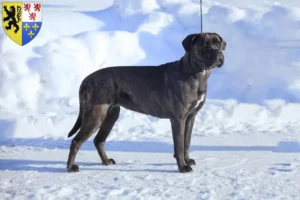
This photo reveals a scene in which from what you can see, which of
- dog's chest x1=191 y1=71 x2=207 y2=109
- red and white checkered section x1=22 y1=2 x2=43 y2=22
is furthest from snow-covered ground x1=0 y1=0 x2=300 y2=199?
red and white checkered section x1=22 y1=2 x2=43 y2=22

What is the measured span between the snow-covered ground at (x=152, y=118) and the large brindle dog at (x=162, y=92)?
0.42 meters

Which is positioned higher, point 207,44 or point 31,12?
point 31,12

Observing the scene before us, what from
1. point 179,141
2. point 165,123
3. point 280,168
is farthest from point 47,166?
point 165,123

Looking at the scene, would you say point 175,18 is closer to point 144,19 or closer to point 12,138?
point 144,19

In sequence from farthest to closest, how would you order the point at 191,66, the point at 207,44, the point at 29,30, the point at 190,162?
1. the point at 29,30
2. the point at 190,162
3. the point at 191,66
4. the point at 207,44

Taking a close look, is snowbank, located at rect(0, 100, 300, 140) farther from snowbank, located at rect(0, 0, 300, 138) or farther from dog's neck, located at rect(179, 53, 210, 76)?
dog's neck, located at rect(179, 53, 210, 76)

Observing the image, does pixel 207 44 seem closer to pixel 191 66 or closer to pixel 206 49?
pixel 206 49

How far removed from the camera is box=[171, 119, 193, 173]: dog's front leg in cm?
426

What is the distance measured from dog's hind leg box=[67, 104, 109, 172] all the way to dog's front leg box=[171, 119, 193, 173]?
Answer: 731 millimetres

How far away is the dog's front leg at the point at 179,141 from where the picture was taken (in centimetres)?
426

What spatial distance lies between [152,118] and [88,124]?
279cm

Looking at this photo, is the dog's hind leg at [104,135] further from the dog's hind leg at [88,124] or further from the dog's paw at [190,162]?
the dog's paw at [190,162]

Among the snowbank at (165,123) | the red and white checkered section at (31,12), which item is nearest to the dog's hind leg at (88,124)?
the snowbank at (165,123)

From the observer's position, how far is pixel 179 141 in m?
4.27
